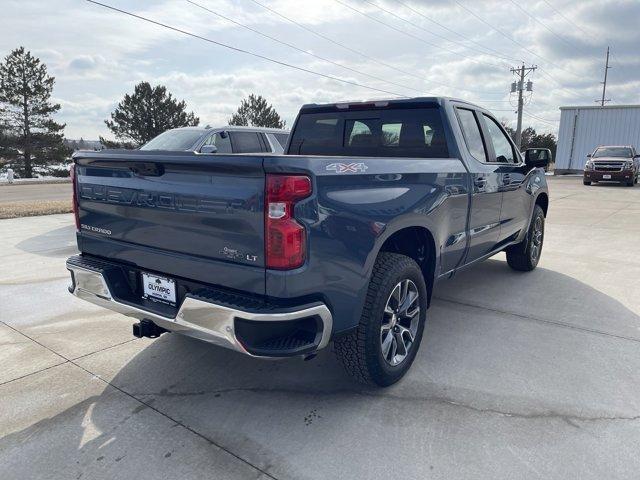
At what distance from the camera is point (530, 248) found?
18.8ft

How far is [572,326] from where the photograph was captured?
4129 millimetres

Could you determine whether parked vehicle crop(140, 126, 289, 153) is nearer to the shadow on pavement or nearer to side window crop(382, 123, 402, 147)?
side window crop(382, 123, 402, 147)

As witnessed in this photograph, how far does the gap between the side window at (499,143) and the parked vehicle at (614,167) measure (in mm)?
18227

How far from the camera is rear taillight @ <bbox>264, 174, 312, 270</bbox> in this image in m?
2.27

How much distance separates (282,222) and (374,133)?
2.05 m

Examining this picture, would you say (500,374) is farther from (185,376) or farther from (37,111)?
(37,111)

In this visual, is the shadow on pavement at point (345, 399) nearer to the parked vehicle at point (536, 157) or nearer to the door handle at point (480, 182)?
the door handle at point (480, 182)

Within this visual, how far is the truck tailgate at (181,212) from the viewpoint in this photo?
235 centimetres

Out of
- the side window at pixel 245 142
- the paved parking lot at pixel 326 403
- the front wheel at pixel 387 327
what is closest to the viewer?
the paved parking lot at pixel 326 403

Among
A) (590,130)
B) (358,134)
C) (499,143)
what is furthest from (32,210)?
(590,130)

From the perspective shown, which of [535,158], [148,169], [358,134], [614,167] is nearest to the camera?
[148,169]

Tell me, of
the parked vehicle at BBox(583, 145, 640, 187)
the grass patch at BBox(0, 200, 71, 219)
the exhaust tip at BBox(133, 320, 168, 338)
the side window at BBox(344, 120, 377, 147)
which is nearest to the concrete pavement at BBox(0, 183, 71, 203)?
the grass patch at BBox(0, 200, 71, 219)

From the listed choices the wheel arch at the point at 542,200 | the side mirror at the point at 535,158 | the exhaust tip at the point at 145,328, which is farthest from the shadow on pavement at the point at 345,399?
the wheel arch at the point at 542,200

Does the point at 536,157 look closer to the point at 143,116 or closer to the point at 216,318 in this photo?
the point at 216,318
